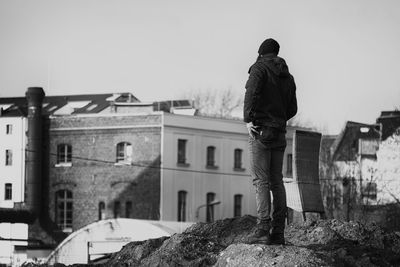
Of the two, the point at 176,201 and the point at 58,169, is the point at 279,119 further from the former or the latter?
the point at 58,169

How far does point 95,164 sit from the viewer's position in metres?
86.1

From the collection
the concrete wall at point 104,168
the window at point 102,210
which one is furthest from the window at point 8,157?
the window at point 102,210

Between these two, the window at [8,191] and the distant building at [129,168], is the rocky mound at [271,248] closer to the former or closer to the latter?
the distant building at [129,168]

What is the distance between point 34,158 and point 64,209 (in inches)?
180

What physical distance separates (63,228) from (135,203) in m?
6.37

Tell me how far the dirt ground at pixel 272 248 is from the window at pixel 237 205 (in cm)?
7311

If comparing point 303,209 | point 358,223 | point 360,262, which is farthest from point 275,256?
point 303,209

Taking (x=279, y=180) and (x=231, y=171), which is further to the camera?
(x=231, y=171)

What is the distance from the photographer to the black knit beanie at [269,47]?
12297mm

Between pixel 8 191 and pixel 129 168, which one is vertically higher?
pixel 129 168

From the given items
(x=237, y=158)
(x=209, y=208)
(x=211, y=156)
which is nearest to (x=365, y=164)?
(x=237, y=158)

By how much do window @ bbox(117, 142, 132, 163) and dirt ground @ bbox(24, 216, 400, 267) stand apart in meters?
70.3

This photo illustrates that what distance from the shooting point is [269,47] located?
1229 cm

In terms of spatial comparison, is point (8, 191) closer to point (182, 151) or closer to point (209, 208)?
point (182, 151)
